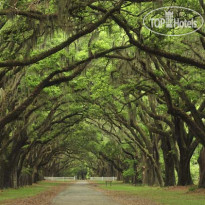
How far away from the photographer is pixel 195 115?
1962 cm

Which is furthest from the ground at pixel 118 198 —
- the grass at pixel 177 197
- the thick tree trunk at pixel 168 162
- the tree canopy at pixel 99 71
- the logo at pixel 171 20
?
the logo at pixel 171 20

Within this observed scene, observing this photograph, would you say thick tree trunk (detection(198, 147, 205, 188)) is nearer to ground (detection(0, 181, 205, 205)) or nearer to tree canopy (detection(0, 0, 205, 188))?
tree canopy (detection(0, 0, 205, 188))

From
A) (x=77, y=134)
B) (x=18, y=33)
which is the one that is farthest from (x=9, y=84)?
(x=77, y=134)

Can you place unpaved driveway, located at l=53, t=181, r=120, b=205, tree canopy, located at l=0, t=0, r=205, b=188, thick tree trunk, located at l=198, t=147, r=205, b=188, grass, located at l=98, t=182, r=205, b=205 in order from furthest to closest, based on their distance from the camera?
thick tree trunk, located at l=198, t=147, r=205, b=188 → unpaved driveway, located at l=53, t=181, r=120, b=205 → grass, located at l=98, t=182, r=205, b=205 → tree canopy, located at l=0, t=0, r=205, b=188

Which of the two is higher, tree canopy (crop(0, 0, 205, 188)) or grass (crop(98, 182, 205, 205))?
tree canopy (crop(0, 0, 205, 188))

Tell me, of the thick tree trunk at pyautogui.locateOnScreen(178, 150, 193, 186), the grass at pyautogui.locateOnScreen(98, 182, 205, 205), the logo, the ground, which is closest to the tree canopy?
the thick tree trunk at pyautogui.locateOnScreen(178, 150, 193, 186)

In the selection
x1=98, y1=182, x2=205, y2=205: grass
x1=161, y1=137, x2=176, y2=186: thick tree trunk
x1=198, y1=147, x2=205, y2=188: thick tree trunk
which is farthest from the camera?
x1=161, y1=137, x2=176, y2=186: thick tree trunk

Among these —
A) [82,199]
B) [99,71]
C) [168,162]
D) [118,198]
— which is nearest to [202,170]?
[118,198]

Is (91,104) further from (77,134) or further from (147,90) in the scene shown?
(77,134)

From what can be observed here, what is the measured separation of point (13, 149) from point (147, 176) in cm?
1620

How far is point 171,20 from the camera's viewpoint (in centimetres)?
1502

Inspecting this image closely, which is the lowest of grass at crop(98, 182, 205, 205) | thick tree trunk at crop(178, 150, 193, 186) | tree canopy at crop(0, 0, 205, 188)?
grass at crop(98, 182, 205, 205)

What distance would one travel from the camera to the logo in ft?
48.9

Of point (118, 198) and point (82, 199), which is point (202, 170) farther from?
point (82, 199)
